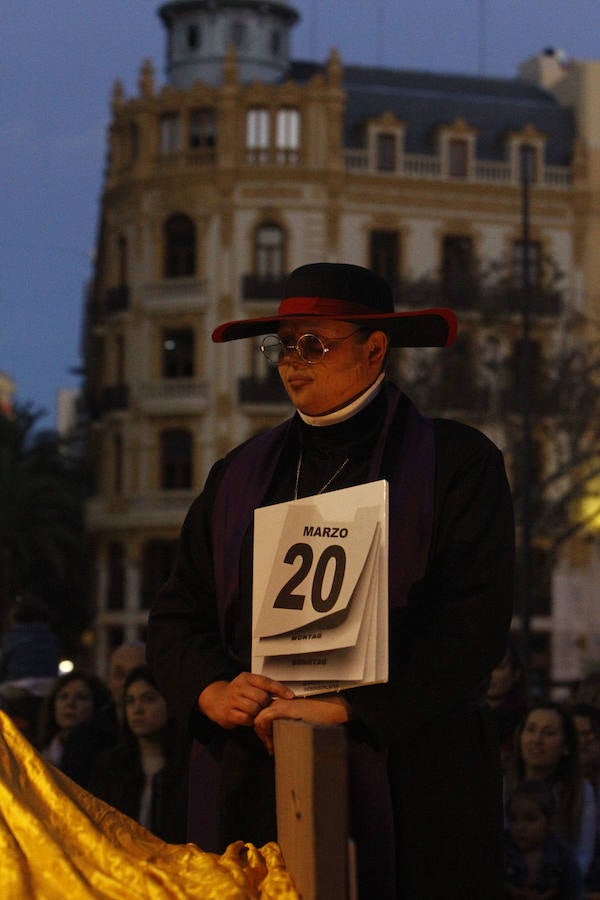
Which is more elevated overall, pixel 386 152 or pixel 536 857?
pixel 386 152

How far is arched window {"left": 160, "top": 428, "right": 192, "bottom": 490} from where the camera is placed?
1816 inches

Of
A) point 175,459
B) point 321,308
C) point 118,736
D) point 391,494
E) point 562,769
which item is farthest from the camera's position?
point 175,459

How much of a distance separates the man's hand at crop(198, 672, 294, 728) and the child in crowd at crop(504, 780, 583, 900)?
3.36 meters

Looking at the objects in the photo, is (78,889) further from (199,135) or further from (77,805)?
(199,135)

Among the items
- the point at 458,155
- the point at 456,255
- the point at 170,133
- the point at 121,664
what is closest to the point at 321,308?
the point at 121,664

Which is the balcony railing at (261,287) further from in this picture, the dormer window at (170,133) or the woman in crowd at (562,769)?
the woman in crowd at (562,769)

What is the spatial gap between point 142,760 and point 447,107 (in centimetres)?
4245

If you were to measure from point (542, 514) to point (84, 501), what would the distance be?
16450 millimetres

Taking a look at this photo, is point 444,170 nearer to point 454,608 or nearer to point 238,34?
point 238,34

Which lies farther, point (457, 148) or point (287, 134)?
point (457, 148)

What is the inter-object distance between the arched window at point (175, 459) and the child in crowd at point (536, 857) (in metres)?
39.0

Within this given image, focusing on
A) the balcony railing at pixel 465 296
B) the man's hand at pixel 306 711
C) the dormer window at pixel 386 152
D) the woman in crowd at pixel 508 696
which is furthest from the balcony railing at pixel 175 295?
the man's hand at pixel 306 711

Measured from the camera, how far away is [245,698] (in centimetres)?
373

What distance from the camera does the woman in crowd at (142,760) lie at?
7.39 meters
